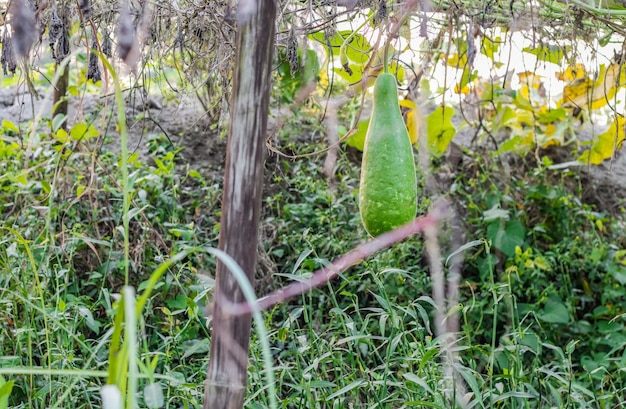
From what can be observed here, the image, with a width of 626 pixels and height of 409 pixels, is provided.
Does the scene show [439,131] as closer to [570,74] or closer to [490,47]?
[570,74]

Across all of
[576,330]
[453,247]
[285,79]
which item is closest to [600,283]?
[576,330]

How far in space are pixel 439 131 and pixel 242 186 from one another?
2.55 metres

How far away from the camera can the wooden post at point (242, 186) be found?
100 centimetres

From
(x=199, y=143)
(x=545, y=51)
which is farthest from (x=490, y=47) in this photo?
(x=199, y=143)

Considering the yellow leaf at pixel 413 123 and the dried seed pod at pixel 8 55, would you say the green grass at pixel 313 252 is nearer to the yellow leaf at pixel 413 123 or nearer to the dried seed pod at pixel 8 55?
the yellow leaf at pixel 413 123

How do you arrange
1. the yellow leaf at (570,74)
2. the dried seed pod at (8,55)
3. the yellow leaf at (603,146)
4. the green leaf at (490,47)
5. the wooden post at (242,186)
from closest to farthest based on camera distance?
the wooden post at (242,186) → the dried seed pod at (8,55) → the green leaf at (490,47) → the yellow leaf at (570,74) → the yellow leaf at (603,146)

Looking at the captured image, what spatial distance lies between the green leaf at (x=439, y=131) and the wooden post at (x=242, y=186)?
2463 millimetres

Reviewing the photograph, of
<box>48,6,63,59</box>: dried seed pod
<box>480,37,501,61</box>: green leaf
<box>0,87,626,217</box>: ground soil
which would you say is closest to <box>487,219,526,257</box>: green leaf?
<box>0,87,626,217</box>: ground soil

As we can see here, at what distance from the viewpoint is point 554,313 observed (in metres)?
2.98

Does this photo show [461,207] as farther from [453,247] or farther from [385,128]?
[385,128]

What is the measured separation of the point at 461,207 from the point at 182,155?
1.38m

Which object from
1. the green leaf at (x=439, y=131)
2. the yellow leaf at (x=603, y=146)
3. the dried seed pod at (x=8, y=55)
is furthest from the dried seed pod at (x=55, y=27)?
the yellow leaf at (x=603, y=146)

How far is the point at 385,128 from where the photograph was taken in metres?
1.54

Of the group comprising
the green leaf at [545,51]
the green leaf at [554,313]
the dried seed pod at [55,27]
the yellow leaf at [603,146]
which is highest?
the green leaf at [545,51]
